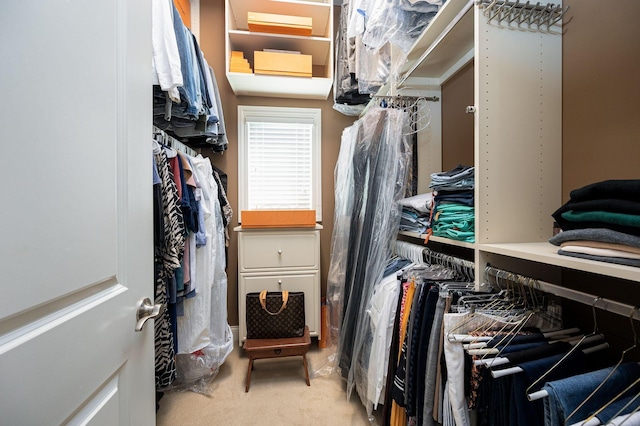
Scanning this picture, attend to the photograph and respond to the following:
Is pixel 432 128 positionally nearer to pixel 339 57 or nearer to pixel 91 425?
pixel 339 57

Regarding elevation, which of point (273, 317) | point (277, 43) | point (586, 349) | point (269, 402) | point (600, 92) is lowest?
point (269, 402)

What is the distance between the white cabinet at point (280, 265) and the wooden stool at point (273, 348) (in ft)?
1.05

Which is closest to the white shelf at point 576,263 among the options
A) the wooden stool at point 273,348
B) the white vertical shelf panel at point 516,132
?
→ the white vertical shelf panel at point 516,132

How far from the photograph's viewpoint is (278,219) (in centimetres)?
209

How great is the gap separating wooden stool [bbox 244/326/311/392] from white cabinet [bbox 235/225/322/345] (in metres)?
0.32

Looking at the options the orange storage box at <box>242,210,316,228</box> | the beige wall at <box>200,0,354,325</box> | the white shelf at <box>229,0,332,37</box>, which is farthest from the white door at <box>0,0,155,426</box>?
the beige wall at <box>200,0,354,325</box>

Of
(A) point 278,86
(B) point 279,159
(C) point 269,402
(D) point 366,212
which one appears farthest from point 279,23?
(C) point 269,402

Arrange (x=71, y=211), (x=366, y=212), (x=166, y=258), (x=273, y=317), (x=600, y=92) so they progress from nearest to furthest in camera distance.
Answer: (x=71, y=211) < (x=600, y=92) < (x=166, y=258) < (x=366, y=212) < (x=273, y=317)

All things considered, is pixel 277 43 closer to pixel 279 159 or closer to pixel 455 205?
pixel 279 159

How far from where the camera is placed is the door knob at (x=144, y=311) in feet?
2.26

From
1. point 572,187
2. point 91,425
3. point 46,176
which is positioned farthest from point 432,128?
point 91,425

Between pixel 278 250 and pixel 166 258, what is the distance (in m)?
0.96

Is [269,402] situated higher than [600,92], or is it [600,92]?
[600,92]

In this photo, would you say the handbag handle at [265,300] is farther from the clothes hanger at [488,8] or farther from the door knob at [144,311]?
Answer: the clothes hanger at [488,8]
